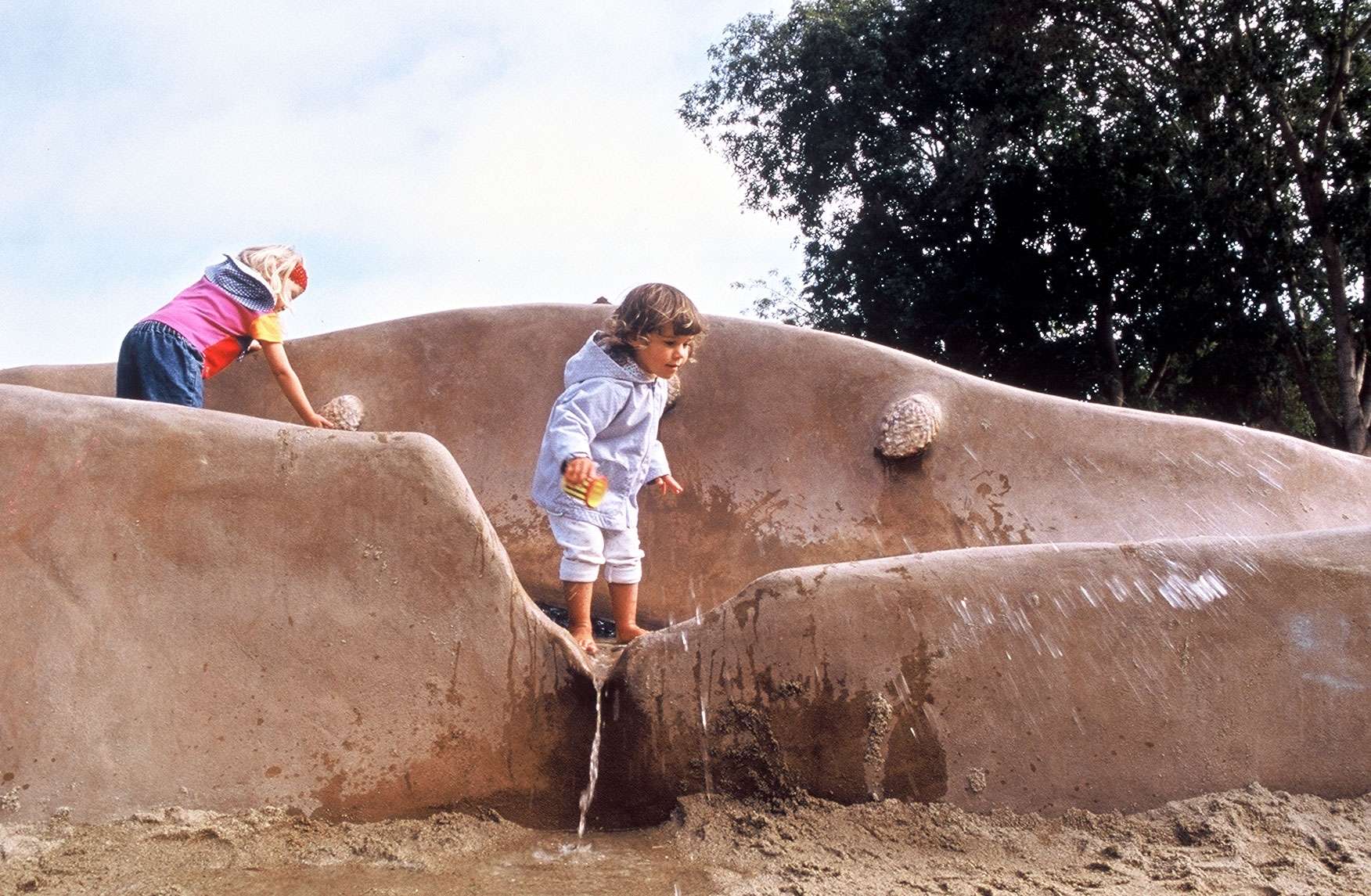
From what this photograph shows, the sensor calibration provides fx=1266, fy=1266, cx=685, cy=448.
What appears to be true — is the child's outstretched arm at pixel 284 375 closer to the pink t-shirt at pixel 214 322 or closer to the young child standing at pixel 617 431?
the pink t-shirt at pixel 214 322

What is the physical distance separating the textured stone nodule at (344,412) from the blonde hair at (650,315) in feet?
4.31

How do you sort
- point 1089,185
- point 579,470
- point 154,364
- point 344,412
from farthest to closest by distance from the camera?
1. point 1089,185
2. point 344,412
3. point 154,364
4. point 579,470

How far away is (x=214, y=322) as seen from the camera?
3107 mm

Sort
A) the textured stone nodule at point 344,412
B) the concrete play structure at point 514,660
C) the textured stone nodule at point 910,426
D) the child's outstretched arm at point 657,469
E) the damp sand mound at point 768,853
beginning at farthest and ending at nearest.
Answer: the textured stone nodule at point 344,412 → the textured stone nodule at point 910,426 → the child's outstretched arm at point 657,469 → the concrete play structure at point 514,660 → the damp sand mound at point 768,853

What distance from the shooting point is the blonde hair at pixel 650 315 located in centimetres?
296

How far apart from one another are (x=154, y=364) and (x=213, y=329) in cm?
17

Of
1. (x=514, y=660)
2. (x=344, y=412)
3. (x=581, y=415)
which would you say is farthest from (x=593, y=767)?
(x=344, y=412)

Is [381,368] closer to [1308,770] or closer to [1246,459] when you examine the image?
[1246,459]

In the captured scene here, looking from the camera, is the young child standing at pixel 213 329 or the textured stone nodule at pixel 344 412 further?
the textured stone nodule at pixel 344 412

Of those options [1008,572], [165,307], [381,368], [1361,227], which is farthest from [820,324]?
[1008,572]

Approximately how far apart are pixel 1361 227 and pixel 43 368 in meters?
9.45

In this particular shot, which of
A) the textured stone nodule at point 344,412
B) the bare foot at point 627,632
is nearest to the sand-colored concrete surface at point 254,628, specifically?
the bare foot at point 627,632

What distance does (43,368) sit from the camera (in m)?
4.10

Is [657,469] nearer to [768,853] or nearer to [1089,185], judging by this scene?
[768,853]
